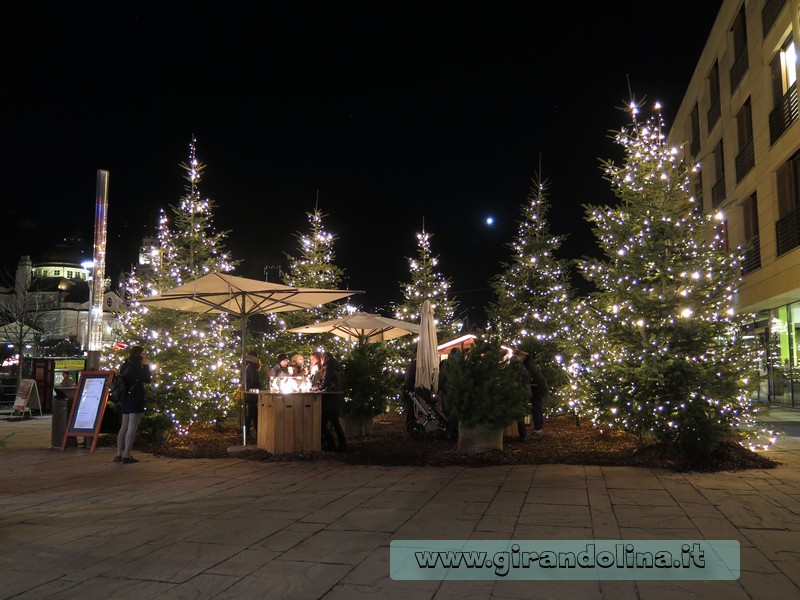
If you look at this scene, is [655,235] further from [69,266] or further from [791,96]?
[69,266]

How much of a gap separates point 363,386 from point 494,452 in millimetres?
3459

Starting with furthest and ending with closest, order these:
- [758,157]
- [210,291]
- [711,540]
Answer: [758,157] < [210,291] < [711,540]

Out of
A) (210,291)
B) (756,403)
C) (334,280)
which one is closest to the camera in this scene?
(756,403)

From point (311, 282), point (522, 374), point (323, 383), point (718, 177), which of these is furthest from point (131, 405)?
point (718, 177)

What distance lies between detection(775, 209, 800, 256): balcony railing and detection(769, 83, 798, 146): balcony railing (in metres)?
2.17

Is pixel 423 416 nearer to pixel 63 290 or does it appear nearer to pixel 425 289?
pixel 425 289

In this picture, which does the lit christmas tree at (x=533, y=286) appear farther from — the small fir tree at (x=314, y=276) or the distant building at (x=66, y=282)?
the distant building at (x=66, y=282)

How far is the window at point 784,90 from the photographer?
606 inches

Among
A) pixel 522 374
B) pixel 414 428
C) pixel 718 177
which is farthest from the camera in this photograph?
pixel 718 177

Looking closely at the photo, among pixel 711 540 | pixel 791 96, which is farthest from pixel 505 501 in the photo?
pixel 791 96

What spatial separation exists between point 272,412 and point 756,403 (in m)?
6.88

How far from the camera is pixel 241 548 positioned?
482cm

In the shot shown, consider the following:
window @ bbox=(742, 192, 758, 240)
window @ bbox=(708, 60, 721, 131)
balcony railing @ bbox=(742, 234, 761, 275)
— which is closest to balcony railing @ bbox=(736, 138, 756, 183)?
window @ bbox=(742, 192, 758, 240)

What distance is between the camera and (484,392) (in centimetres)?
904
